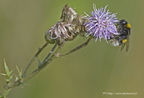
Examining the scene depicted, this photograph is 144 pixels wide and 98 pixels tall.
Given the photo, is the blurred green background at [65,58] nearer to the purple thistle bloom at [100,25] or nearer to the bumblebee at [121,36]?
the bumblebee at [121,36]

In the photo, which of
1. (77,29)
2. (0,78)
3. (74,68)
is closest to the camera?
(77,29)

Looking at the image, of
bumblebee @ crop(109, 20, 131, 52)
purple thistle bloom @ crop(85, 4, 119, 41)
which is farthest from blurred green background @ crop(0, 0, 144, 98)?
purple thistle bloom @ crop(85, 4, 119, 41)

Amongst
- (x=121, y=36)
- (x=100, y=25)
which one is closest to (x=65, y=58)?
(x=121, y=36)

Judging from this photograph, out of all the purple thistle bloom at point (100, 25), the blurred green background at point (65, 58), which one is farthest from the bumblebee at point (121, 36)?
the blurred green background at point (65, 58)

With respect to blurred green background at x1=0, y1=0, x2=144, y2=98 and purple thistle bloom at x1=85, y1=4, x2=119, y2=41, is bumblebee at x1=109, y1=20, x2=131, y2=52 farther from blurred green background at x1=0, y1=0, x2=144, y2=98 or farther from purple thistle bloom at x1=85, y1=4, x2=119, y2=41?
blurred green background at x1=0, y1=0, x2=144, y2=98

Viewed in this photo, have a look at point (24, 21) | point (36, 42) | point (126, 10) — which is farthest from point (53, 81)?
point (126, 10)

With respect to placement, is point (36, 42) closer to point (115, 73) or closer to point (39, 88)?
point (39, 88)
